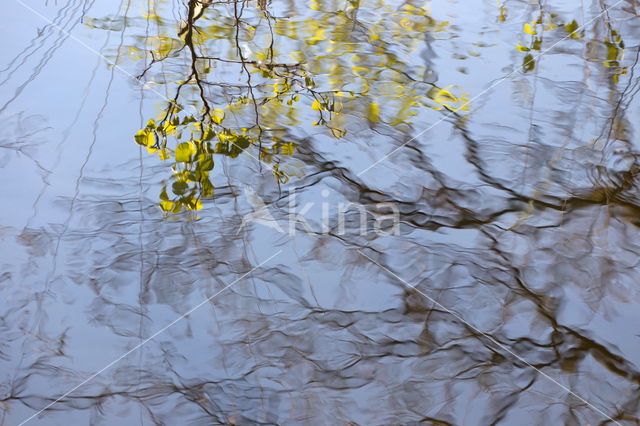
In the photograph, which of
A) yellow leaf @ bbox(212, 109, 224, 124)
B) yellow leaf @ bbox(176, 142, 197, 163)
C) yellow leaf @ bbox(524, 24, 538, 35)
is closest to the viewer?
yellow leaf @ bbox(176, 142, 197, 163)

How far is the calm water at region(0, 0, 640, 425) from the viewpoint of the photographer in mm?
1140

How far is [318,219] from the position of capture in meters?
1.46

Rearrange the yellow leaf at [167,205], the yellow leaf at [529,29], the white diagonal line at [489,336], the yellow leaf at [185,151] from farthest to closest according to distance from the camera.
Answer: the yellow leaf at [529,29]
the yellow leaf at [185,151]
the yellow leaf at [167,205]
the white diagonal line at [489,336]

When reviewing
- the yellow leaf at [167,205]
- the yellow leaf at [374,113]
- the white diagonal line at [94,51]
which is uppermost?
the white diagonal line at [94,51]

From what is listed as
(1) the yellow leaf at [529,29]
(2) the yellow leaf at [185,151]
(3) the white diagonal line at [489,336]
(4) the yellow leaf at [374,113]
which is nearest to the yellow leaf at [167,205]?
(2) the yellow leaf at [185,151]

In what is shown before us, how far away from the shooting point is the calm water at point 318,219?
1.14 m

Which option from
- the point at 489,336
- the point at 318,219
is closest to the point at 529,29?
the point at 318,219

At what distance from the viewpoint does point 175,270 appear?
1.34 metres

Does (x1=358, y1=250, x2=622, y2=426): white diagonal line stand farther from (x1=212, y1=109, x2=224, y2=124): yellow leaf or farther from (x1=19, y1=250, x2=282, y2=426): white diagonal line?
(x1=212, y1=109, x2=224, y2=124): yellow leaf

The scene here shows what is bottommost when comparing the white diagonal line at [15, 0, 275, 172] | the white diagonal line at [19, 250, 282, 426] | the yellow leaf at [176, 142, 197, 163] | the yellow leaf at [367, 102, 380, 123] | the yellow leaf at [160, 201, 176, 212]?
the white diagonal line at [19, 250, 282, 426]

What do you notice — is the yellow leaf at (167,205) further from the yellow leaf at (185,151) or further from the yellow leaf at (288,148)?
the yellow leaf at (288,148)

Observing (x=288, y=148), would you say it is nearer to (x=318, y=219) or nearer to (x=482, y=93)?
(x=318, y=219)

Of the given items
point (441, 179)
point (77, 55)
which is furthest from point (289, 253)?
point (77, 55)

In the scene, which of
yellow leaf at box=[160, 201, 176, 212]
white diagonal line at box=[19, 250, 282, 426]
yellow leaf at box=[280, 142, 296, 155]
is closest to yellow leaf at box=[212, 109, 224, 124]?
yellow leaf at box=[280, 142, 296, 155]
